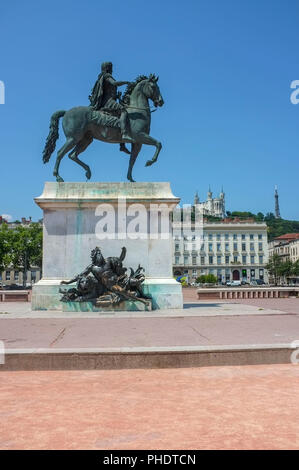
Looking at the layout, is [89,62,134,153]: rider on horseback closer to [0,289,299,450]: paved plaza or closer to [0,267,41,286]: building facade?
[0,289,299,450]: paved plaza

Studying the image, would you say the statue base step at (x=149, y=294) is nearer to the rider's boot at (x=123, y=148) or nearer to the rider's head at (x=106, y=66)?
the rider's boot at (x=123, y=148)

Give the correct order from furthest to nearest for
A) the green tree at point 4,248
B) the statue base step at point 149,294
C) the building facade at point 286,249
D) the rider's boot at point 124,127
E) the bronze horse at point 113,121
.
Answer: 1. the building facade at point 286,249
2. the green tree at point 4,248
3. the bronze horse at point 113,121
4. the rider's boot at point 124,127
5. the statue base step at point 149,294

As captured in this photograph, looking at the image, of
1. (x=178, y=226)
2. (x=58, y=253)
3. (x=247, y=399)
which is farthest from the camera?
(x=178, y=226)

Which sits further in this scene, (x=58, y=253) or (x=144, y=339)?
(x=58, y=253)

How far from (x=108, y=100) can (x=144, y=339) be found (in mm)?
10133

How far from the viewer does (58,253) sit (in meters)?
14.1

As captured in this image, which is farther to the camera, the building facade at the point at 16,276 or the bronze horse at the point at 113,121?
the building facade at the point at 16,276

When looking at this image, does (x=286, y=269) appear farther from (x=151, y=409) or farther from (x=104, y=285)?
(x=151, y=409)

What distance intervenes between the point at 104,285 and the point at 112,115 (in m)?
6.02

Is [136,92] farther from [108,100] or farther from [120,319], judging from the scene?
[120,319]

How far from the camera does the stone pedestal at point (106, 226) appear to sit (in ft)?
46.2

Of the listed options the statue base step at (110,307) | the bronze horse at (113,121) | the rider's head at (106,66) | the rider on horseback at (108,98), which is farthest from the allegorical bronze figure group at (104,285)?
the rider's head at (106,66)

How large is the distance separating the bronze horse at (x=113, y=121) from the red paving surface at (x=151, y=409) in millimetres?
10380

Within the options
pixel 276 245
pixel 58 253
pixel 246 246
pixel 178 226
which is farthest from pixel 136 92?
pixel 276 245
